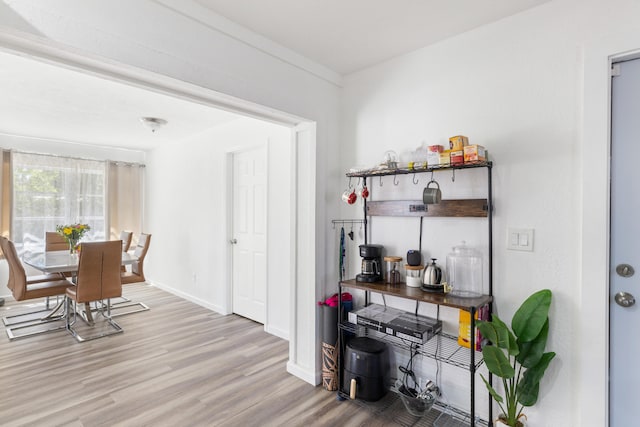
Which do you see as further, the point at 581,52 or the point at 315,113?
the point at 315,113

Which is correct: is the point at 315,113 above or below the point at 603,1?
below

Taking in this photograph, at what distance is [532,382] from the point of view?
169cm

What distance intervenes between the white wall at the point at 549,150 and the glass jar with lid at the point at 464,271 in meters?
0.09

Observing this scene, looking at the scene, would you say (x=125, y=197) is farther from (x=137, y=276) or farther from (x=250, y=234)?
(x=250, y=234)

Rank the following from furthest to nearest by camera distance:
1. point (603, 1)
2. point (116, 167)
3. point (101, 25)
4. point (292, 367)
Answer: point (116, 167)
point (292, 367)
point (603, 1)
point (101, 25)

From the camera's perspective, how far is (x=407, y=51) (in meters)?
2.29

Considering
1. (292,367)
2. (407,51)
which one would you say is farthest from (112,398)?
(407,51)

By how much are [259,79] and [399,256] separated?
155cm

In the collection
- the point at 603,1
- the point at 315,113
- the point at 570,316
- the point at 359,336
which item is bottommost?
the point at 359,336

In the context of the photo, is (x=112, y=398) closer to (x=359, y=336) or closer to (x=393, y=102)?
(x=359, y=336)

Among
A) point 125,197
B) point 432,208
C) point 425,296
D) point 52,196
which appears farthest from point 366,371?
point 52,196

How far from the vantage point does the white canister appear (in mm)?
2109

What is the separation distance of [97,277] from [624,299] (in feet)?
14.0

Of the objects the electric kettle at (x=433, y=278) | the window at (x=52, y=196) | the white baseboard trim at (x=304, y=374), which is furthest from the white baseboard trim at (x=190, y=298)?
the electric kettle at (x=433, y=278)
